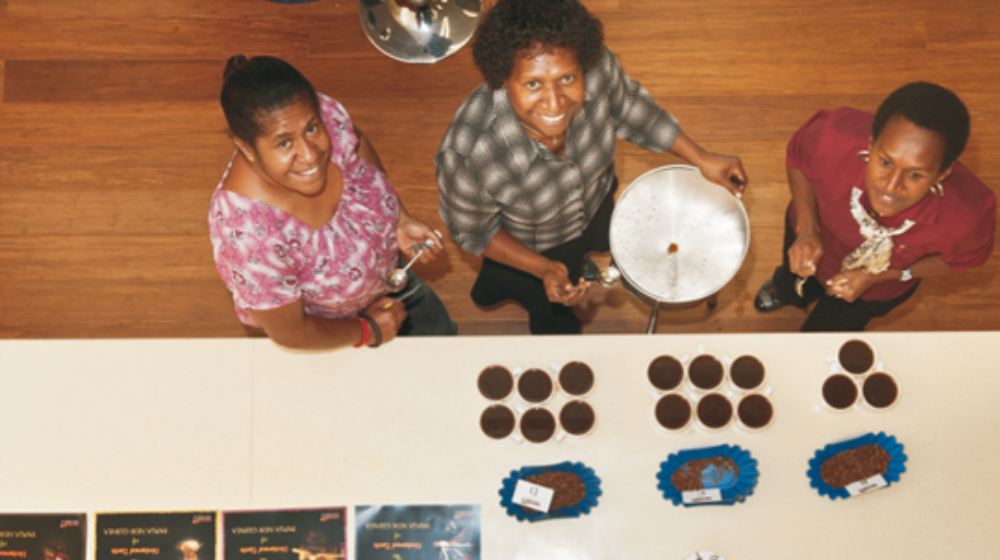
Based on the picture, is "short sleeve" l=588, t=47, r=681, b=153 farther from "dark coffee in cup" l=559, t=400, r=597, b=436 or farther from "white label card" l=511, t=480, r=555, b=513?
"white label card" l=511, t=480, r=555, b=513

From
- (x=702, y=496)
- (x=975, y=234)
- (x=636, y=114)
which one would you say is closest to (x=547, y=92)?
(x=636, y=114)

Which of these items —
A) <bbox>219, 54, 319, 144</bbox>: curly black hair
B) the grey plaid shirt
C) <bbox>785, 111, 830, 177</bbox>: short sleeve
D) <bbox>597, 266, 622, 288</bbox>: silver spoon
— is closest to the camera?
<bbox>219, 54, 319, 144</bbox>: curly black hair

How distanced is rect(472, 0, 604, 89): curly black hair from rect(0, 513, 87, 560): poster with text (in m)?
1.55

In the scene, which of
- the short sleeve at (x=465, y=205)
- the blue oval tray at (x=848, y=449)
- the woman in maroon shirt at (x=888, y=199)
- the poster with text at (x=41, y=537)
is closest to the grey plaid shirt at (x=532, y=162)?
the short sleeve at (x=465, y=205)

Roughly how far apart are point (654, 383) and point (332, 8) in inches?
93.5

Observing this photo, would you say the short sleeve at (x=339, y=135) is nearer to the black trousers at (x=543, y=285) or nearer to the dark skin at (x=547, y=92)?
the dark skin at (x=547, y=92)

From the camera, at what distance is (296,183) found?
4.66 feet

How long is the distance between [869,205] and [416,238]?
1.23 meters

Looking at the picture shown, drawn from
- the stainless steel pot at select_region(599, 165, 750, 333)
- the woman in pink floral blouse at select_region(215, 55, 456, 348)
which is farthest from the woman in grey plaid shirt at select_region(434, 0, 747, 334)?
the woman in pink floral blouse at select_region(215, 55, 456, 348)

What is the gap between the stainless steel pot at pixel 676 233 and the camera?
1753 mm

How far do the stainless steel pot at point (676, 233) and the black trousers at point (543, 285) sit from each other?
0.33 m

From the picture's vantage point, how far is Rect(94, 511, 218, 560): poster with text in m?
1.63

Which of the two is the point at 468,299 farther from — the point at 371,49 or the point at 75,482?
the point at 75,482

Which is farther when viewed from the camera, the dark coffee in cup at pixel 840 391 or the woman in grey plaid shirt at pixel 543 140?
the dark coffee in cup at pixel 840 391
